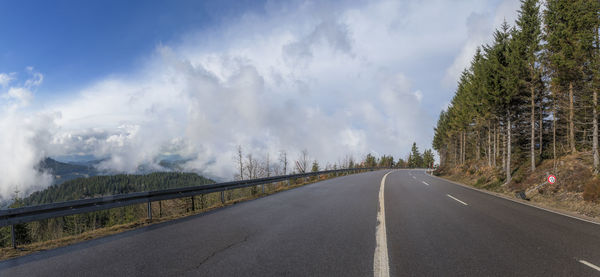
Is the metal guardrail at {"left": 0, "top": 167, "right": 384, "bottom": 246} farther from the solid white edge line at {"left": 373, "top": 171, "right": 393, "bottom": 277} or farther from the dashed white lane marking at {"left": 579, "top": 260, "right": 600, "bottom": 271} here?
the dashed white lane marking at {"left": 579, "top": 260, "right": 600, "bottom": 271}

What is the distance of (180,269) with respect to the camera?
3.67m

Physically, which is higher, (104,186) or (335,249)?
(335,249)

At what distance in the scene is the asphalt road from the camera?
3598 mm

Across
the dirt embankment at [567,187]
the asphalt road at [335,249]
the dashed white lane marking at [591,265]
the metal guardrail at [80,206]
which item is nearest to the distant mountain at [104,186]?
the metal guardrail at [80,206]

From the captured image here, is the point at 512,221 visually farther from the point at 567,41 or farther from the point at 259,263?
the point at 567,41

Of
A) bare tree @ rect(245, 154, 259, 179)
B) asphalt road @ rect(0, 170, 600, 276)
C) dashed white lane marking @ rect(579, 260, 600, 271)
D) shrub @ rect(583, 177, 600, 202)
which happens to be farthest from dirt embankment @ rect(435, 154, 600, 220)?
bare tree @ rect(245, 154, 259, 179)

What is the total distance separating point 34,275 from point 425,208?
9.12 m

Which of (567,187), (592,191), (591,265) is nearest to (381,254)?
(591,265)

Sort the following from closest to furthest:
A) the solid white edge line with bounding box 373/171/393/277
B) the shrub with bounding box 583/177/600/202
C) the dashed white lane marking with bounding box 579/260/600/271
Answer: the solid white edge line with bounding box 373/171/393/277 → the dashed white lane marking with bounding box 579/260/600/271 → the shrub with bounding box 583/177/600/202

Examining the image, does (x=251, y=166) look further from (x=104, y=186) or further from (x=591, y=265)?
(x=104, y=186)

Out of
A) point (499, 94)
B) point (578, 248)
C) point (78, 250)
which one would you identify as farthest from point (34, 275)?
point (499, 94)

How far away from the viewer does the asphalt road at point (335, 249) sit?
3.60m

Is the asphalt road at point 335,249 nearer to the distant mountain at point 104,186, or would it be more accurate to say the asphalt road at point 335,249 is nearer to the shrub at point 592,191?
the shrub at point 592,191

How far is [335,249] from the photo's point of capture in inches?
170
